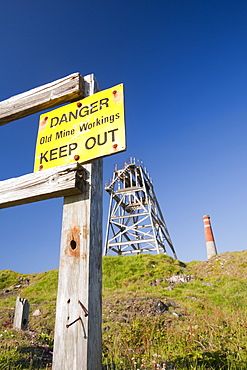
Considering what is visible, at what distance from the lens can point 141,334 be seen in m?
4.57

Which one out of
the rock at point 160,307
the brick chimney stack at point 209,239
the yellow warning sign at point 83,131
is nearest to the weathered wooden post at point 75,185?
the yellow warning sign at point 83,131

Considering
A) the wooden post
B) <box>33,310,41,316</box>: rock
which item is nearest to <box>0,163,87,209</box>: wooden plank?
the wooden post

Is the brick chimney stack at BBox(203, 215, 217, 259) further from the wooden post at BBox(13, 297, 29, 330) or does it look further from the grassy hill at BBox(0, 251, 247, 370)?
the wooden post at BBox(13, 297, 29, 330)

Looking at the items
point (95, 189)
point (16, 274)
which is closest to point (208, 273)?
point (16, 274)

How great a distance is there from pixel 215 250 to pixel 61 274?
31121 mm

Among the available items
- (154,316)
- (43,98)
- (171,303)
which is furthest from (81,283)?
(171,303)

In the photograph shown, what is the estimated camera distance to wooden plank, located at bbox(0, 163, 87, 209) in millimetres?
1786

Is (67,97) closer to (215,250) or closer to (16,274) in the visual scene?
(16,274)

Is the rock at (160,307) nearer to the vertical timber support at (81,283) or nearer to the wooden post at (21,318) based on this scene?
the wooden post at (21,318)

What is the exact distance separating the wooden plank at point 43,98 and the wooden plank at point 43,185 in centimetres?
71

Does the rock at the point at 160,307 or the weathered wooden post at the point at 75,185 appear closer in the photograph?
the weathered wooden post at the point at 75,185

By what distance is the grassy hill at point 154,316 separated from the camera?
331cm

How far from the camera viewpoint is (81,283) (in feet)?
5.20

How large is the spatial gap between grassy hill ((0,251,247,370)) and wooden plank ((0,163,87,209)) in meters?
1.90
